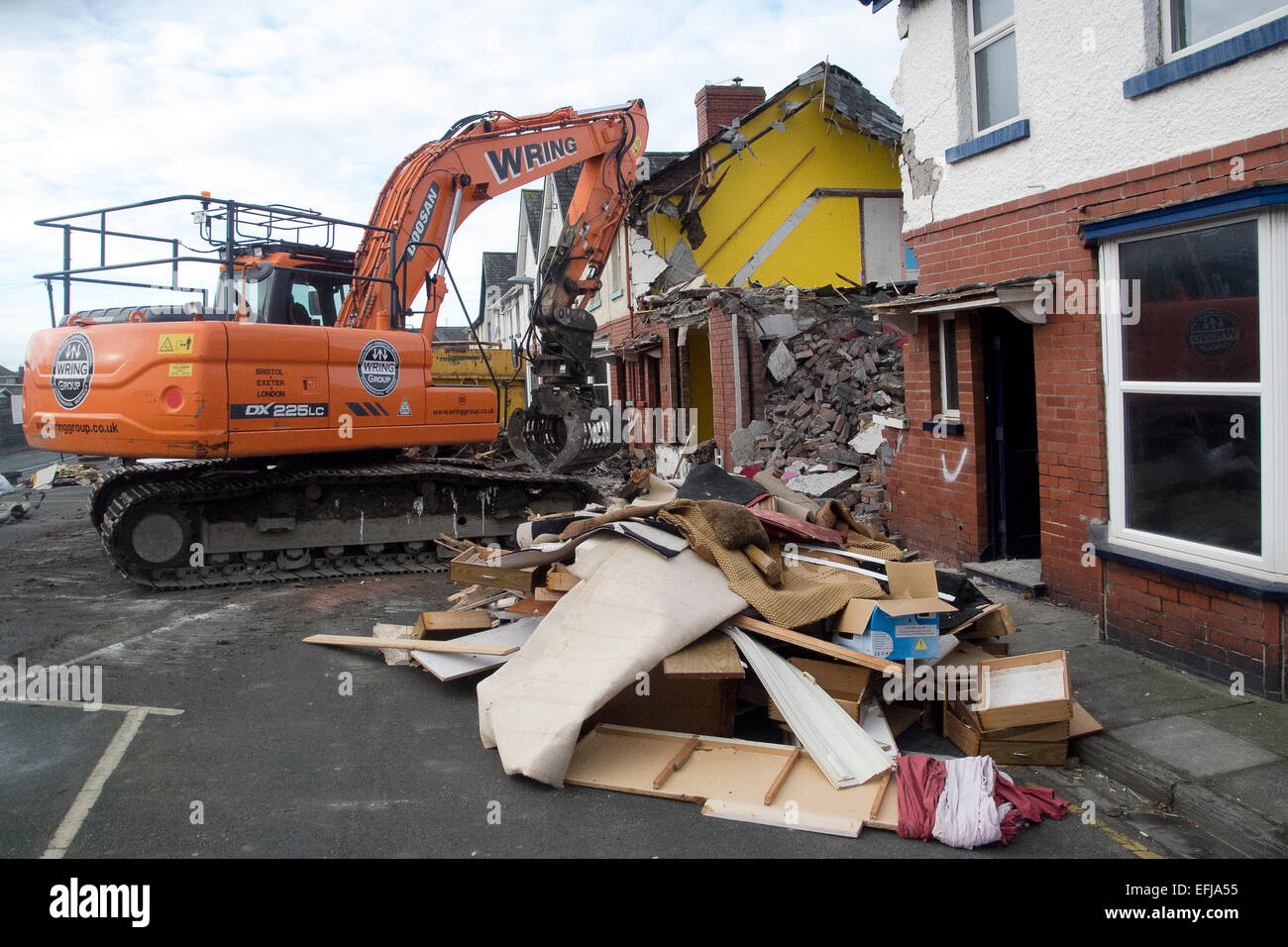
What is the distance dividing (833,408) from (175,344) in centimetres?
788

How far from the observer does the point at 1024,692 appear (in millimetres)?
4586

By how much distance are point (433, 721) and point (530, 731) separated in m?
1.09

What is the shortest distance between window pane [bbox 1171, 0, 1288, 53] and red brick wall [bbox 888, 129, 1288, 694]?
71 cm

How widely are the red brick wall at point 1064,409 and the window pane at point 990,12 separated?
1.50 meters

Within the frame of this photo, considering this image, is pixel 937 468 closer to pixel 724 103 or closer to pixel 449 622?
pixel 449 622

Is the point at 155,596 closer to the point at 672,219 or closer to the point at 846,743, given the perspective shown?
the point at 846,743

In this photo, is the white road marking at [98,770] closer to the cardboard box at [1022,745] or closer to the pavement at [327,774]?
the pavement at [327,774]

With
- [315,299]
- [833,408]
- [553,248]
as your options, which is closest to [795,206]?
[553,248]

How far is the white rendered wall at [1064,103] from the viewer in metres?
5.00

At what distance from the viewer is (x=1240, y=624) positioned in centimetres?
486

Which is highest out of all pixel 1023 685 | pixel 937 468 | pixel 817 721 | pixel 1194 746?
pixel 937 468

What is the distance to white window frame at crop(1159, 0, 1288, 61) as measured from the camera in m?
4.73


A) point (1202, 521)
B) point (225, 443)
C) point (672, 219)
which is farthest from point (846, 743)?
point (672, 219)

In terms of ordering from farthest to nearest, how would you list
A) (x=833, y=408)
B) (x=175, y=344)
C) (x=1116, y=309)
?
1. (x=833, y=408)
2. (x=175, y=344)
3. (x=1116, y=309)
